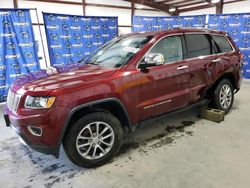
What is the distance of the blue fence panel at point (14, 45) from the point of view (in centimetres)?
545

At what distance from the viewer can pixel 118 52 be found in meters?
3.04

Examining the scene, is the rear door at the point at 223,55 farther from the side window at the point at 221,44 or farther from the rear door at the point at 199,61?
the rear door at the point at 199,61

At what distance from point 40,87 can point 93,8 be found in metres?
10.8

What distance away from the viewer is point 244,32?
304 inches

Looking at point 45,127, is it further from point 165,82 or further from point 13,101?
point 165,82

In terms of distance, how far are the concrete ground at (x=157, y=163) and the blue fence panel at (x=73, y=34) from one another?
4025 millimetres

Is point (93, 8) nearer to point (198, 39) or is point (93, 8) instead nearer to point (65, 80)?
point (198, 39)

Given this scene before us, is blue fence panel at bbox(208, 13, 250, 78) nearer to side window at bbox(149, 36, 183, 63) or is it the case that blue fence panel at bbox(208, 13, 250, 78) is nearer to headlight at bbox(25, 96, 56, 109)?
side window at bbox(149, 36, 183, 63)

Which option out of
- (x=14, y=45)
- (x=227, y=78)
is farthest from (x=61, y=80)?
(x=14, y=45)

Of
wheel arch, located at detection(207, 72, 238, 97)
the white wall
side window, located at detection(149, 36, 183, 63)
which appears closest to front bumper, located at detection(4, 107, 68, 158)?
side window, located at detection(149, 36, 183, 63)

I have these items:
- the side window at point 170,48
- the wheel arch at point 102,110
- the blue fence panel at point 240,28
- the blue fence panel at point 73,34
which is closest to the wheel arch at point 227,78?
the side window at point 170,48

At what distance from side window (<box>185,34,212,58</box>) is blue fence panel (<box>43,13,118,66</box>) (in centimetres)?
389

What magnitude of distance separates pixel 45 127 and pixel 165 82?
1.65 metres

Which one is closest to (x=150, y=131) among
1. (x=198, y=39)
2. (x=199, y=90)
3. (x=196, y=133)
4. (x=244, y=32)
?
(x=196, y=133)
